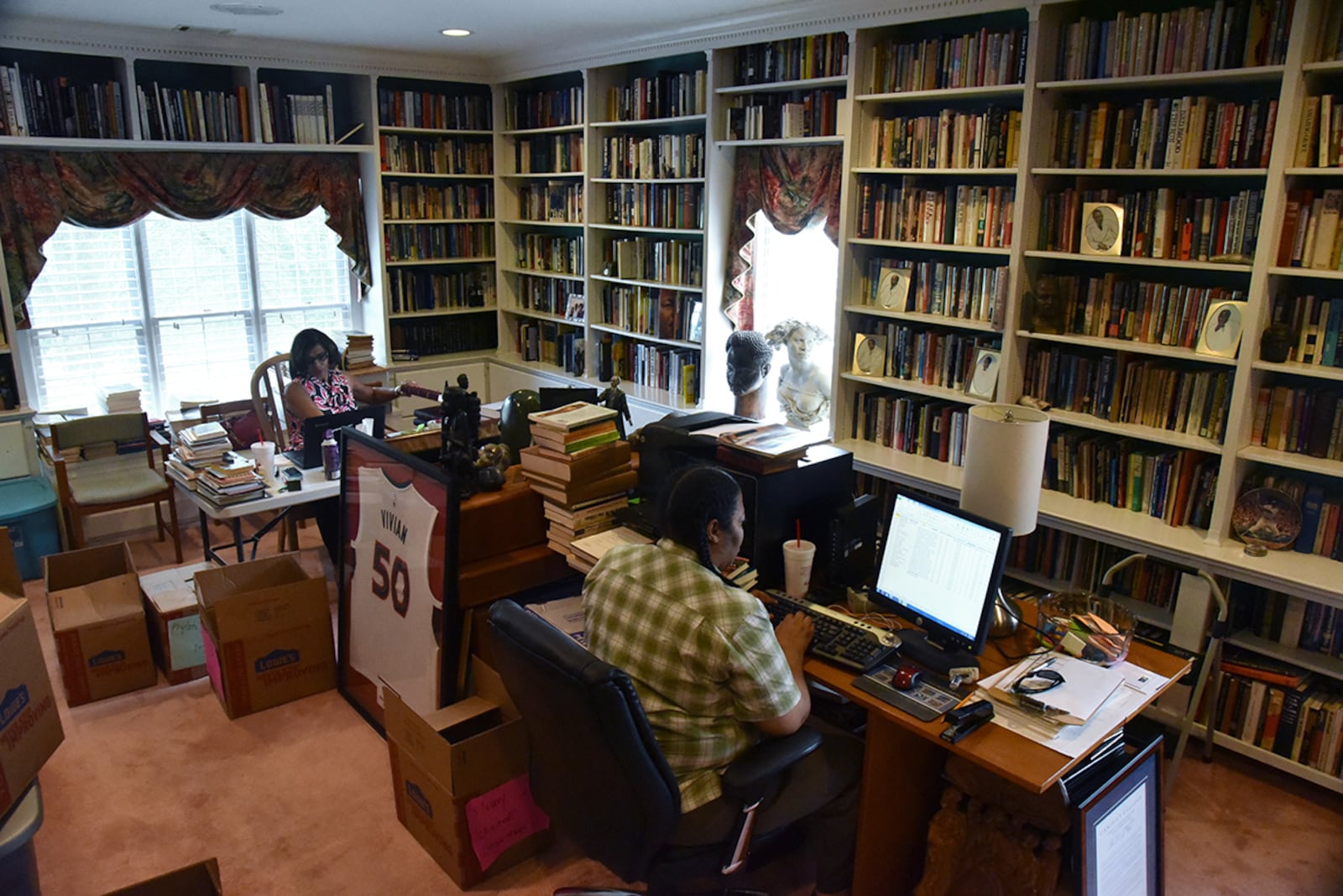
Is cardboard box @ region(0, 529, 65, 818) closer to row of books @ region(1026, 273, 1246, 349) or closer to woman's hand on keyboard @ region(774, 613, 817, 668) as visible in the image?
woman's hand on keyboard @ region(774, 613, 817, 668)

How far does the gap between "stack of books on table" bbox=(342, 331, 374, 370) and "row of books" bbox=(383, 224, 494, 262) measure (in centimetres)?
85

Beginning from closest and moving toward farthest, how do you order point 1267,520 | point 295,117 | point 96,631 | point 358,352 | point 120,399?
1. point 1267,520
2. point 96,631
3. point 120,399
4. point 358,352
5. point 295,117

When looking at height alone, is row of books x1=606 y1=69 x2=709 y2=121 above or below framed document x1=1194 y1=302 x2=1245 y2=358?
above

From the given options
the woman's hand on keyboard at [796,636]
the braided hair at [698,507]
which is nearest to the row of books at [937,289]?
the woman's hand on keyboard at [796,636]

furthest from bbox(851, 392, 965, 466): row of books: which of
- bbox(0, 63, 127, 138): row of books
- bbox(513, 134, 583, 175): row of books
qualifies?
bbox(0, 63, 127, 138): row of books

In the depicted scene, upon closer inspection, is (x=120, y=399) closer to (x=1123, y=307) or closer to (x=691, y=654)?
(x=691, y=654)

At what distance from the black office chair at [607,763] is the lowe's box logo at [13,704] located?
3.15ft

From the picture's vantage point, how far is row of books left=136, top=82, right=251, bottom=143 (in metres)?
4.88

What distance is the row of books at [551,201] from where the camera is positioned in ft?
18.5

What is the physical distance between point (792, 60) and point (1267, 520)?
2745 millimetres

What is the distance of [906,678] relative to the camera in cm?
215

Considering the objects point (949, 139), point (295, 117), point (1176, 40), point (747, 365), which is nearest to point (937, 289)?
point (949, 139)

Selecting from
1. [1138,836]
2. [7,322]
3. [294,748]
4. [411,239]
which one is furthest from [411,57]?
[1138,836]

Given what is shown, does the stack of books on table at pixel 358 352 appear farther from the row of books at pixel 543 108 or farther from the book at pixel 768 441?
the book at pixel 768 441
